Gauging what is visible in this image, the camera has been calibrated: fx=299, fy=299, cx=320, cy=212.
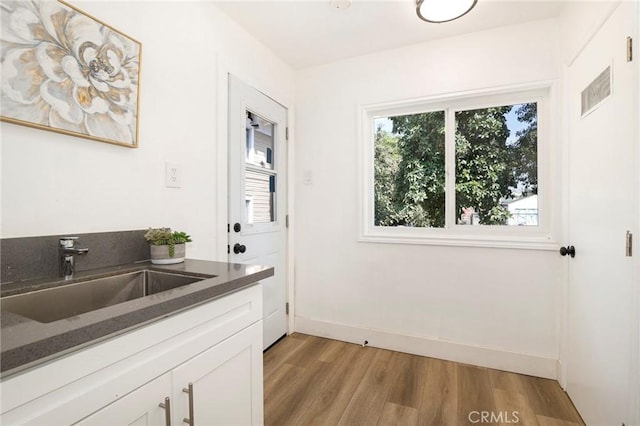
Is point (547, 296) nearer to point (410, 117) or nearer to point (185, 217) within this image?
A: point (410, 117)

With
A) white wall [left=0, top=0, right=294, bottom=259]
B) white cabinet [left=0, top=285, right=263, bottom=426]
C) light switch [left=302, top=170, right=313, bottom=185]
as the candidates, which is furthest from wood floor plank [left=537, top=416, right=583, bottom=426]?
light switch [left=302, top=170, right=313, bottom=185]

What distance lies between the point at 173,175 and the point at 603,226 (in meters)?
2.22

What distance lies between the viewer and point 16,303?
3.15 feet

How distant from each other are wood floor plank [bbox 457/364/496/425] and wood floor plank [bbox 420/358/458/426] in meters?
0.03

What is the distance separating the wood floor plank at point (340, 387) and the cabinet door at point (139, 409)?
105 centimetres

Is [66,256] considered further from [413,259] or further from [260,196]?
[413,259]

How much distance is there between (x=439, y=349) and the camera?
7.66ft

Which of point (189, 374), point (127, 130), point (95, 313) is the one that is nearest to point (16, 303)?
point (95, 313)

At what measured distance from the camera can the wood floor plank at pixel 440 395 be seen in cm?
166

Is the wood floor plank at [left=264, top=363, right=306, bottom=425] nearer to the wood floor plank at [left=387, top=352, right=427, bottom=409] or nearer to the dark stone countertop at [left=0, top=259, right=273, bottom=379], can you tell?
the wood floor plank at [left=387, top=352, right=427, bottom=409]

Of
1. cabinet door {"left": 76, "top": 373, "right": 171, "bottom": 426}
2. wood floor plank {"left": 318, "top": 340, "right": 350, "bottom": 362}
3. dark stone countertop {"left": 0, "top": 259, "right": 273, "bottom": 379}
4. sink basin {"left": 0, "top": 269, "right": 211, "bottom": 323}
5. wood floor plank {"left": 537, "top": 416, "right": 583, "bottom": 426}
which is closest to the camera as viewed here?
dark stone countertop {"left": 0, "top": 259, "right": 273, "bottom": 379}

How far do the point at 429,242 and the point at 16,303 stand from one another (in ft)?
7.61

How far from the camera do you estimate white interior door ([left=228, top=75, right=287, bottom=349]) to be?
2.11m

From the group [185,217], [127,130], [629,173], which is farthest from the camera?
[185,217]
